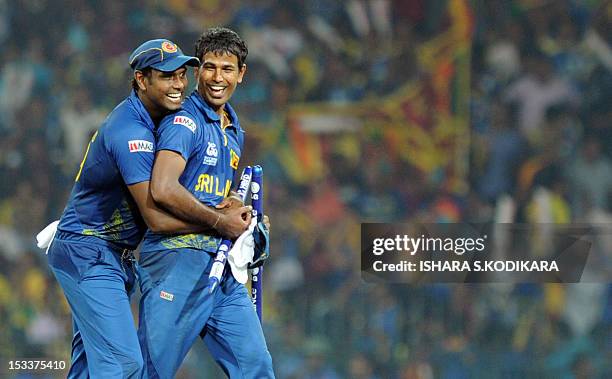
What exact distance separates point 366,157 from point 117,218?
2.48 metres

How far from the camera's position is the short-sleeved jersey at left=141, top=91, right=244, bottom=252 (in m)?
3.70

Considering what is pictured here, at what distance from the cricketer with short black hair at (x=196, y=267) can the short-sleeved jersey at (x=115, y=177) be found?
0.07 m

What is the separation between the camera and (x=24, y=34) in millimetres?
6184

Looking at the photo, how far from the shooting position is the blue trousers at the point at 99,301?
11.9 ft

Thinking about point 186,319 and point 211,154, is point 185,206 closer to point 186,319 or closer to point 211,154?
point 211,154

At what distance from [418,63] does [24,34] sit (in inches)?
94.5

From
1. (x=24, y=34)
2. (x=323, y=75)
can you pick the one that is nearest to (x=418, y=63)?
(x=323, y=75)

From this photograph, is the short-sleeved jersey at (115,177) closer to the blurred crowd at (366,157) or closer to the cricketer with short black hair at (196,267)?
the cricketer with short black hair at (196,267)

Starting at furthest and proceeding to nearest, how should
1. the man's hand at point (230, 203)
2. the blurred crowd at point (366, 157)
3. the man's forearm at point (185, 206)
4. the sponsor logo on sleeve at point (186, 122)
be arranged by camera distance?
the blurred crowd at point (366, 157) → the man's hand at point (230, 203) → the sponsor logo on sleeve at point (186, 122) → the man's forearm at point (185, 206)

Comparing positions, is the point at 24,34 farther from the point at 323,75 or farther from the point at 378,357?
the point at 378,357

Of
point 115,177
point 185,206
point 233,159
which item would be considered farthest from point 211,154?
point 115,177

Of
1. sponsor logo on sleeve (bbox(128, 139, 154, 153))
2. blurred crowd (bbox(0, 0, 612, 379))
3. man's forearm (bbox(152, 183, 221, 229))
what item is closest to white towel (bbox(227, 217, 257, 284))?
man's forearm (bbox(152, 183, 221, 229))

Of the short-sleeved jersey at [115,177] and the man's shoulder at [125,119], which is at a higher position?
the man's shoulder at [125,119]

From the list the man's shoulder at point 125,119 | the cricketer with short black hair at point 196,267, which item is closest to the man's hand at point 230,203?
the cricketer with short black hair at point 196,267
